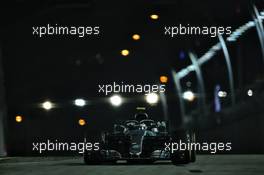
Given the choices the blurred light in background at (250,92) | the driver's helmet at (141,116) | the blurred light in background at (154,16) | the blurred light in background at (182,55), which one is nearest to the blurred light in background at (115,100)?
the driver's helmet at (141,116)

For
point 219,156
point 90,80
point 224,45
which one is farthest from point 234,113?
point 90,80

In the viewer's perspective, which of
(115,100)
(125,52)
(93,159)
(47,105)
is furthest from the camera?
(47,105)

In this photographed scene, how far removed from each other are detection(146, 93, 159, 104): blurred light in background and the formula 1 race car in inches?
31.0

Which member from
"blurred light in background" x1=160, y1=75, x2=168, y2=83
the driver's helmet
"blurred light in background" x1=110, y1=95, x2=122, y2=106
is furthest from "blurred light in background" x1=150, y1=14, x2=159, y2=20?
the driver's helmet

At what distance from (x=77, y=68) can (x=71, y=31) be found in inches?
44.2

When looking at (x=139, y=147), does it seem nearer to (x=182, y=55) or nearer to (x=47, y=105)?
A: (x=182, y=55)

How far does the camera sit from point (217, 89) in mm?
28422

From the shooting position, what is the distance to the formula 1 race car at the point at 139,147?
87.8 feet

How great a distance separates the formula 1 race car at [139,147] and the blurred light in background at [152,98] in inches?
31.0

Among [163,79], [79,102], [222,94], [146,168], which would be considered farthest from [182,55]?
[146,168]

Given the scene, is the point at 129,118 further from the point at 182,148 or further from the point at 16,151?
the point at 16,151

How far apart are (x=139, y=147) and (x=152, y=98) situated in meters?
1.76

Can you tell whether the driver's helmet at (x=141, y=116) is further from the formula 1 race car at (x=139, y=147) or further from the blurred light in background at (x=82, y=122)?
the blurred light in background at (x=82, y=122)

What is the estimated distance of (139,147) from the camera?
88.0 ft
